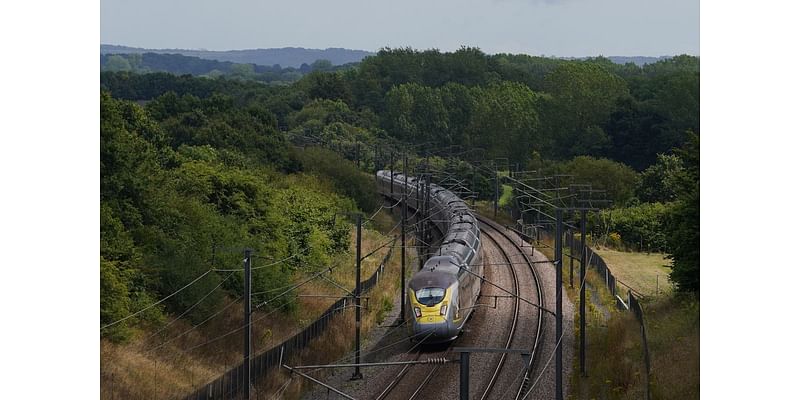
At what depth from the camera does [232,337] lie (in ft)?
Result: 119

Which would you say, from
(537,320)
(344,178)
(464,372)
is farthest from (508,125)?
(464,372)

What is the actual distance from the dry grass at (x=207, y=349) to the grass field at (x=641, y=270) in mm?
13966

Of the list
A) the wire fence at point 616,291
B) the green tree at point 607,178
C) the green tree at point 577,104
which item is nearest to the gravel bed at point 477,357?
the wire fence at point 616,291

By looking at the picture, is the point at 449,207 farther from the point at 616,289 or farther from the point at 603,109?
the point at 603,109

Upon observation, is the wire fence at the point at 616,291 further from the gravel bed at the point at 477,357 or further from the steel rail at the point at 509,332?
the steel rail at the point at 509,332

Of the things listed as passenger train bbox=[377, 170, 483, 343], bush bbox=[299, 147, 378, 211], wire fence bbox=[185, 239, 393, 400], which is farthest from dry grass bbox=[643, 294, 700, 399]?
bush bbox=[299, 147, 378, 211]

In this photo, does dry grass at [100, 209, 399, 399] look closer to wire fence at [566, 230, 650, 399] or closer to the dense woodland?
the dense woodland

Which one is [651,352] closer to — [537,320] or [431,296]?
[431,296]

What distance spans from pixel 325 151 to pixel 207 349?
5564cm

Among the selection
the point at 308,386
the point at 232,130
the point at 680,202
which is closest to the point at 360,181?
the point at 232,130

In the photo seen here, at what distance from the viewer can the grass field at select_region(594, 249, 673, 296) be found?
5092 cm

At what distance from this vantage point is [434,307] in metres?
34.8

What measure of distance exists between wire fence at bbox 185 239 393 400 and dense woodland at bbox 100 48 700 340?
361cm
